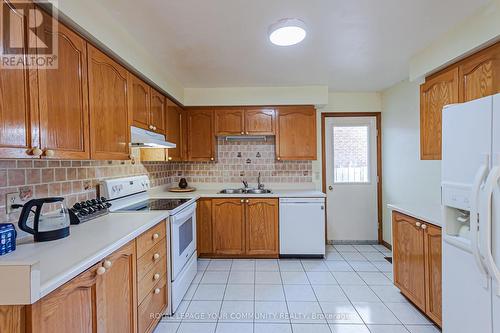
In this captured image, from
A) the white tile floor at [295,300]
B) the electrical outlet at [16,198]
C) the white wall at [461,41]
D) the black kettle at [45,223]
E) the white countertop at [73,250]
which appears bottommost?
the white tile floor at [295,300]

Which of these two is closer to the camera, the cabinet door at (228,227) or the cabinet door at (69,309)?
the cabinet door at (69,309)

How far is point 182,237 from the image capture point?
8.13ft

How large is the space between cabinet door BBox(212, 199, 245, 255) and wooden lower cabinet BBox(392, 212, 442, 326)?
5.89 feet

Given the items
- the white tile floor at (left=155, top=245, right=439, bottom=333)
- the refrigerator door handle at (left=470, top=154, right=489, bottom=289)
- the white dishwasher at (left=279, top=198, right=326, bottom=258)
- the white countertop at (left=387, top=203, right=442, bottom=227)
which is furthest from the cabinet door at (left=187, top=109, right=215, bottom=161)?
the refrigerator door handle at (left=470, top=154, right=489, bottom=289)

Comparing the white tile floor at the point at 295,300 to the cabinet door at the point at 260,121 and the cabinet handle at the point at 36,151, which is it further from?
the cabinet door at the point at 260,121

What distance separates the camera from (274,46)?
2250 mm

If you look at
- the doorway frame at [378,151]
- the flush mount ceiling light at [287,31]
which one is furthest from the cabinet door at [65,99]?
the doorway frame at [378,151]

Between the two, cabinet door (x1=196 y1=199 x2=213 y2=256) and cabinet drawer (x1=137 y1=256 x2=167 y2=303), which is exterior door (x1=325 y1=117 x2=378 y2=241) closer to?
cabinet door (x1=196 y1=199 x2=213 y2=256)

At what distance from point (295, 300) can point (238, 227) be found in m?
1.25

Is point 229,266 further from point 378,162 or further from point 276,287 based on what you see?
point 378,162

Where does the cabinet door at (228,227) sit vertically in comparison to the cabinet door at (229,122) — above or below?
below

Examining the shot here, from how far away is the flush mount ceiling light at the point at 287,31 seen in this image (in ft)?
5.98

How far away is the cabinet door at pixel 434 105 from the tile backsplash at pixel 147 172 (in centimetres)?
172

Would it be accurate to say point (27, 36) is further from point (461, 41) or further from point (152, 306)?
point (461, 41)
